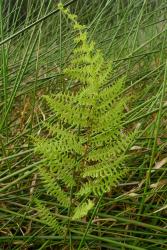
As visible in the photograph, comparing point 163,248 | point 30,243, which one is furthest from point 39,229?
point 163,248

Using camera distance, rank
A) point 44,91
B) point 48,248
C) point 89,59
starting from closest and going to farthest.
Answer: point 89,59, point 48,248, point 44,91

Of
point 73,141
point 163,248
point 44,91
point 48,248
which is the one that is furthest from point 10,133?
point 73,141

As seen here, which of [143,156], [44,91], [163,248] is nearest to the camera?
[163,248]

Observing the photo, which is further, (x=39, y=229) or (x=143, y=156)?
(x=143, y=156)

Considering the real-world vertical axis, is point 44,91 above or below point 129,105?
above

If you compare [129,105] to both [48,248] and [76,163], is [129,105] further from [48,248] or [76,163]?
[76,163]

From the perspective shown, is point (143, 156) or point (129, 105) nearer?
point (143, 156)

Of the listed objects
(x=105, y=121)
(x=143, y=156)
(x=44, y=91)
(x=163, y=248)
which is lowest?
(x=163, y=248)

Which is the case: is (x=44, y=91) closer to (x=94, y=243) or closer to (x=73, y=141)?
(x=94, y=243)

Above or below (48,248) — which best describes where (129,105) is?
above
